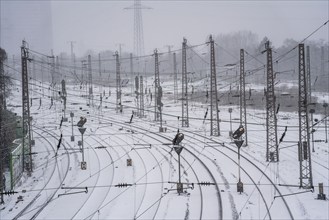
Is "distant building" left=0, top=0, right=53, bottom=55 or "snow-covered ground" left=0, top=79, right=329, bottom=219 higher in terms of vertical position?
"distant building" left=0, top=0, right=53, bottom=55

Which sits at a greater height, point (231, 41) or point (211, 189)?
point (231, 41)

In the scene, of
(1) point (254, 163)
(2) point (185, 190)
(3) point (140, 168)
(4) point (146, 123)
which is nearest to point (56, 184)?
(3) point (140, 168)

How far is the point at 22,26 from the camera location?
11462 centimetres

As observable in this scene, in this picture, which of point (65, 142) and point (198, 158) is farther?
point (65, 142)

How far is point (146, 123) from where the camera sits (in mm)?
47281

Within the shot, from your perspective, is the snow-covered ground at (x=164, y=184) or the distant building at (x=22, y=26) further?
the distant building at (x=22, y=26)

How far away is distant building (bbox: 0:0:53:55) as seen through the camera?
10944 centimetres

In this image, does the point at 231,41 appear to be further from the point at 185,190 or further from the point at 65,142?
the point at 185,190

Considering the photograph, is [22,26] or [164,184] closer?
[164,184]

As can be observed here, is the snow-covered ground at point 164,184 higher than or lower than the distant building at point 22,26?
lower

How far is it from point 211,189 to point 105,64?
419 ft

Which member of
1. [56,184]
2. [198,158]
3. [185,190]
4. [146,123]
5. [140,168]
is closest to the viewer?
[185,190]

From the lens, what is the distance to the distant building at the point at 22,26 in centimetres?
10944

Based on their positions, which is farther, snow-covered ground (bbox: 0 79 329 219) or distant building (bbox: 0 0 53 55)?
distant building (bbox: 0 0 53 55)
